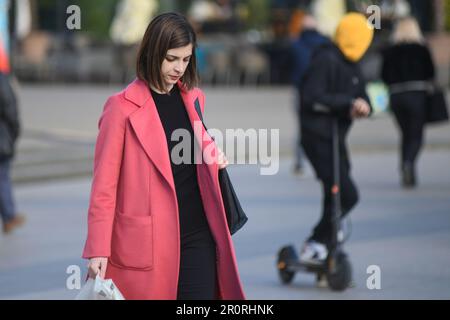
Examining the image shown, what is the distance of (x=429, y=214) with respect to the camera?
12297 millimetres

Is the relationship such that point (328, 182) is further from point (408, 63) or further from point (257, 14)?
point (257, 14)

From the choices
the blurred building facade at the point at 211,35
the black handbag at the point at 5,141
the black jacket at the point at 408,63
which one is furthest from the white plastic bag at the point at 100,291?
the blurred building facade at the point at 211,35

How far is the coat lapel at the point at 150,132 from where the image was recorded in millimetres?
5363

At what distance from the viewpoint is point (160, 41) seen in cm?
533

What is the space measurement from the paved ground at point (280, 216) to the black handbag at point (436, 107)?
2.34ft

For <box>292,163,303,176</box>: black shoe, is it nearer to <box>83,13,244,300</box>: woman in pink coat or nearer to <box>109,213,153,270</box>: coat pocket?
<box>83,13,244,300</box>: woman in pink coat

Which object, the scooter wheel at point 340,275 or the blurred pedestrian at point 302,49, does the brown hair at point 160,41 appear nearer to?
the scooter wheel at point 340,275

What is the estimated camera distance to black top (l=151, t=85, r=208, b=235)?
5.44m

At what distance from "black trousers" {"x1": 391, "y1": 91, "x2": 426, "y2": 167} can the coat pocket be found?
932 cm

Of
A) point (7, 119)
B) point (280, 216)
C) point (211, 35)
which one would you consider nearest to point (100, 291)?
point (7, 119)

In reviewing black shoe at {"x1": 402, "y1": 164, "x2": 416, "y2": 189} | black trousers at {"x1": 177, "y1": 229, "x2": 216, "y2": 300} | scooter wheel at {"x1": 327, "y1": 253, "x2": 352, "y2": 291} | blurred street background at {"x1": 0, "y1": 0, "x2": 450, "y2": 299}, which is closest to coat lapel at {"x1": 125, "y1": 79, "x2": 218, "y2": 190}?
black trousers at {"x1": 177, "y1": 229, "x2": 216, "y2": 300}

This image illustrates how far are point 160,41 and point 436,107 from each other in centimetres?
937
